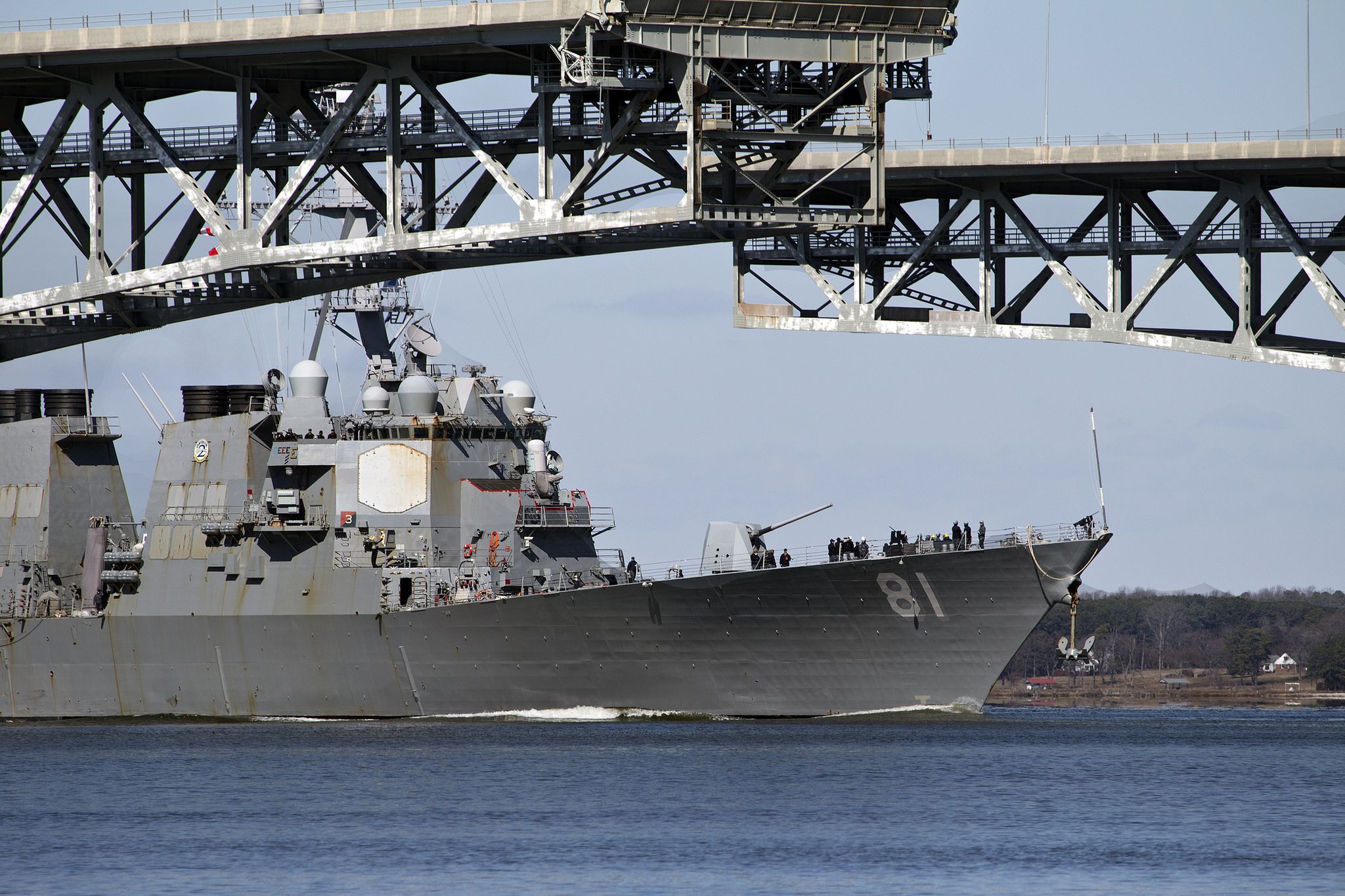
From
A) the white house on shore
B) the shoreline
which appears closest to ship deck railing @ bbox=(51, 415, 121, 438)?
the shoreline

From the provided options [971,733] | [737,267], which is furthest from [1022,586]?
[737,267]

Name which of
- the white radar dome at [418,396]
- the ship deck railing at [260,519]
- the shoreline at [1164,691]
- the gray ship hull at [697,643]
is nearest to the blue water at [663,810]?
the gray ship hull at [697,643]

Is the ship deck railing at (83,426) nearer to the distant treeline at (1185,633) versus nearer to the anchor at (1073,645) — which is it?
the anchor at (1073,645)

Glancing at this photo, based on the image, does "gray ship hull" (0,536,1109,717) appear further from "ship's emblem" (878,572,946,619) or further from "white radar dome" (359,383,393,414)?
"white radar dome" (359,383,393,414)

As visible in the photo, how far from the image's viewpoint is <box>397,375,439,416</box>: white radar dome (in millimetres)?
44031

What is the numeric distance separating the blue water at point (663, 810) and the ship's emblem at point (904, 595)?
2.35 metres

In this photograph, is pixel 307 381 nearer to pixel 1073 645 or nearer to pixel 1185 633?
pixel 1073 645

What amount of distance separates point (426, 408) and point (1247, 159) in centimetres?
1747

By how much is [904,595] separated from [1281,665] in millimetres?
68902

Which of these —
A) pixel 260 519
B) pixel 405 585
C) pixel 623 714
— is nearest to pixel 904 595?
pixel 623 714

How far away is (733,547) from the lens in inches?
1620

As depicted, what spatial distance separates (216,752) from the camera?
3766 centimetres

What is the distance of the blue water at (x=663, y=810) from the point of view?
24625mm

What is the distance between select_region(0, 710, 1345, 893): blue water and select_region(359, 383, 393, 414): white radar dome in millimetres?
6647
